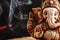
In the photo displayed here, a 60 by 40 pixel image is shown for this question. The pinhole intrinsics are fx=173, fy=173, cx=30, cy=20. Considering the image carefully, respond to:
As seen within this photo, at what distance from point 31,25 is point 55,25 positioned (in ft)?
0.57

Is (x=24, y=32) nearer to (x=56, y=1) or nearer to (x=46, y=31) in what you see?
(x=46, y=31)

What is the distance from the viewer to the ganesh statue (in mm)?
1178

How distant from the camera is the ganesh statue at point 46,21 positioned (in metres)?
1.18

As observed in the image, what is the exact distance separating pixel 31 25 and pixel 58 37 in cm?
21

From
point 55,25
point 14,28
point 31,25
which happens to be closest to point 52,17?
point 55,25

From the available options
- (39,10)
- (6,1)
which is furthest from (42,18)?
(6,1)

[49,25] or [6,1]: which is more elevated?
[6,1]

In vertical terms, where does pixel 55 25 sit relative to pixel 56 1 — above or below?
below

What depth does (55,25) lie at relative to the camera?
118 cm

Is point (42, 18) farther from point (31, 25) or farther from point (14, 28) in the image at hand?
point (14, 28)

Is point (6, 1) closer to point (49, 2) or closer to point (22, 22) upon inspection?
point (22, 22)

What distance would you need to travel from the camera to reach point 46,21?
3.94 ft

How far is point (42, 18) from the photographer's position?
122 cm

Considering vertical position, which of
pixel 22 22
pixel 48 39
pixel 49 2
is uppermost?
pixel 49 2
